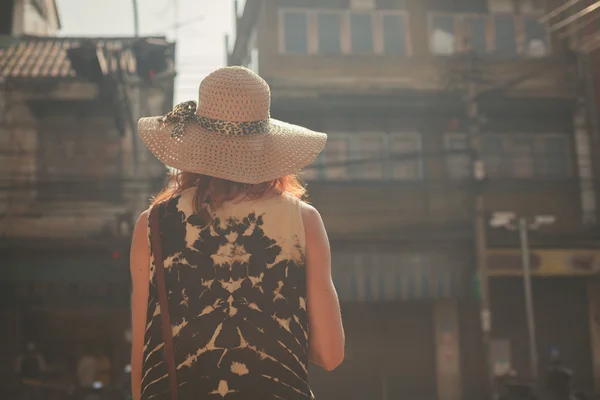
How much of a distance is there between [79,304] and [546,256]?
39.1ft

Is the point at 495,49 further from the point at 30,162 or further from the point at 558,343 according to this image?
the point at 30,162

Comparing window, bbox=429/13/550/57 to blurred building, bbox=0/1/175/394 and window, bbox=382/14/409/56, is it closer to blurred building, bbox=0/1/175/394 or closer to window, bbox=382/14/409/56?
window, bbox=382/14/409/56

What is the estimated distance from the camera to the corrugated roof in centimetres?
1678

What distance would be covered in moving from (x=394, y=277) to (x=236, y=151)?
15376 mm

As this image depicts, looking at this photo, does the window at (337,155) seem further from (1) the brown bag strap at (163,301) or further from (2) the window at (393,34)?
(1) the brown bag strap at (163,301)

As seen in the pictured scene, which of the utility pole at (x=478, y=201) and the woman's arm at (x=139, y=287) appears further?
the utility pole at (x=478, y=201)

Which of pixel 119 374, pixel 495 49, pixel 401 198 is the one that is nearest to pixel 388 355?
pixel 401 198

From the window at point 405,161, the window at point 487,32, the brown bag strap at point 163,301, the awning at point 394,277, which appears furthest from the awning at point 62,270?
the brown bag strap at point 163,301

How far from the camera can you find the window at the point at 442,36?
18.9 metres

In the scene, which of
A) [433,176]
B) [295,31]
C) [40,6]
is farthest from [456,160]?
[40,6]

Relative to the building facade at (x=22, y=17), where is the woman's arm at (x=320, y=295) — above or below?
below

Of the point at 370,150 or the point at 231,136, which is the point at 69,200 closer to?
the point at 370,150

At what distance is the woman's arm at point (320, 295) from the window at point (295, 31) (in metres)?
16.8

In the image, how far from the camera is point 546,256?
17.5m
